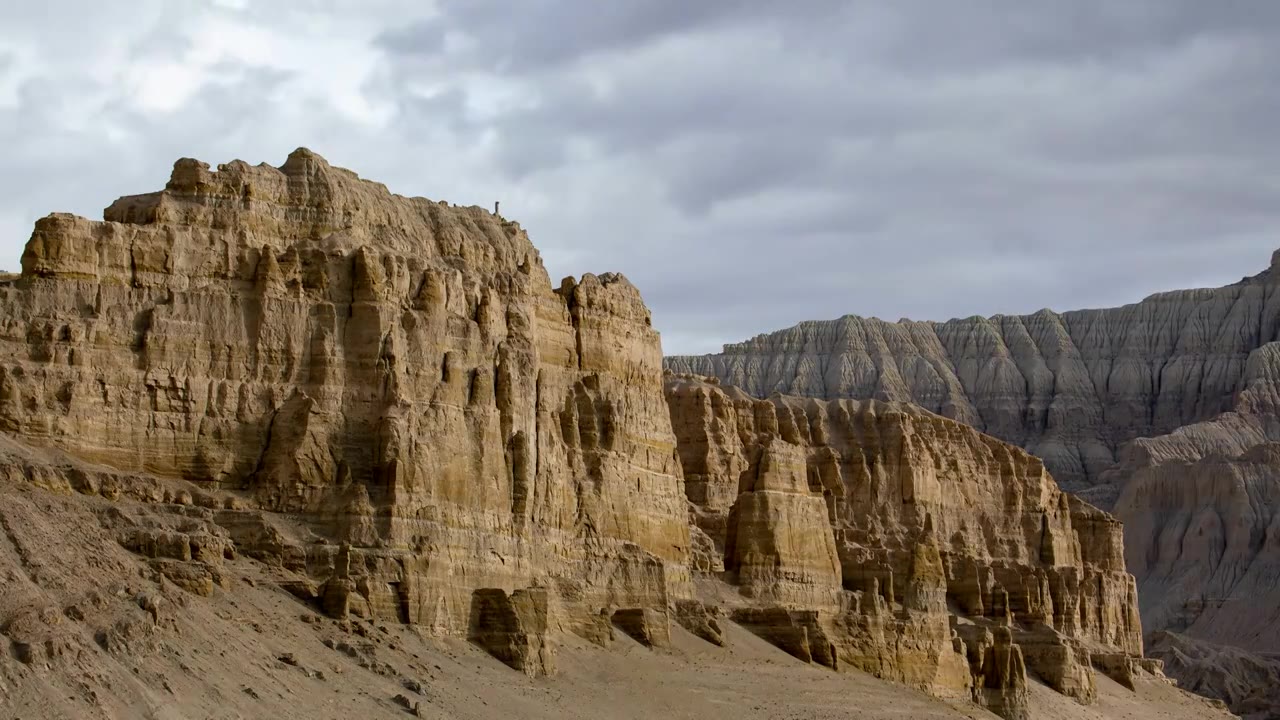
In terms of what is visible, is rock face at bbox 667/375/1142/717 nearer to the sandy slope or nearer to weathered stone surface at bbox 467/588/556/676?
the sandy slope

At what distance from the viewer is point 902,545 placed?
12875 centimetres

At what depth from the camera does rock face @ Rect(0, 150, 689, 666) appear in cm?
7350

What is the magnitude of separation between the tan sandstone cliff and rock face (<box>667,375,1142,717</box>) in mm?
285

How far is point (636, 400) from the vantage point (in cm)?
9669

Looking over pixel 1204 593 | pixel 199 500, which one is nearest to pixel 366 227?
pixel 199 500

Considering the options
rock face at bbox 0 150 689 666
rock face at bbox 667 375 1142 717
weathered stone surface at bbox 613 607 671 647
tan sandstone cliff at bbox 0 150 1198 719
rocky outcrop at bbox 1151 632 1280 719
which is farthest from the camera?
rocky outcrop at bbox 1151 632 1280 719

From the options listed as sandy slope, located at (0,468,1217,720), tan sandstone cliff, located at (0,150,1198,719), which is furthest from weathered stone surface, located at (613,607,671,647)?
sandy slope, located at (0,468,1217,720)

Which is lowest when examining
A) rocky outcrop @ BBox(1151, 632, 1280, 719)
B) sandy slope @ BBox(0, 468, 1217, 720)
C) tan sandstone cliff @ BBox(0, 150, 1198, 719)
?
rocky outcrop @ BBox(1151, 632, 1280, 719)

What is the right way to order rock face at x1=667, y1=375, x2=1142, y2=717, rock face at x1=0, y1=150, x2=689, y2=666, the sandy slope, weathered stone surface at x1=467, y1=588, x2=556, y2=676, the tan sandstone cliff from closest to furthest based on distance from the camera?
1. the sandy slope
2. the tan sandstone cliff
3. rock face at x1=0, y1=150, x2=689, y2=666
4. weathered stone surface at x1=467, y1=588, x2=556, y2=676
5. rock face at x1=667, y1=375, x2=1142, y2=717

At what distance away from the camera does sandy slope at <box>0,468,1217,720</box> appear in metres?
57.5

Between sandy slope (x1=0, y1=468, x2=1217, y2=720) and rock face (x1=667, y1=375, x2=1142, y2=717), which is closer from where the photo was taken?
sandy slope (x1=0, y1=468, x2=1217, y2=720)

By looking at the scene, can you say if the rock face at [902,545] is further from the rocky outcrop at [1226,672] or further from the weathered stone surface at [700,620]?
the rocky outcrop at [1226,672]

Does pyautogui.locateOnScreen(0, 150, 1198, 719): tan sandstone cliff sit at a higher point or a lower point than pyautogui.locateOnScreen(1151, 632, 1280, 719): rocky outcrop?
higher

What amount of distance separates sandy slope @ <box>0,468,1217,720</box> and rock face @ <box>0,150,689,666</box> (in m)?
2.31
